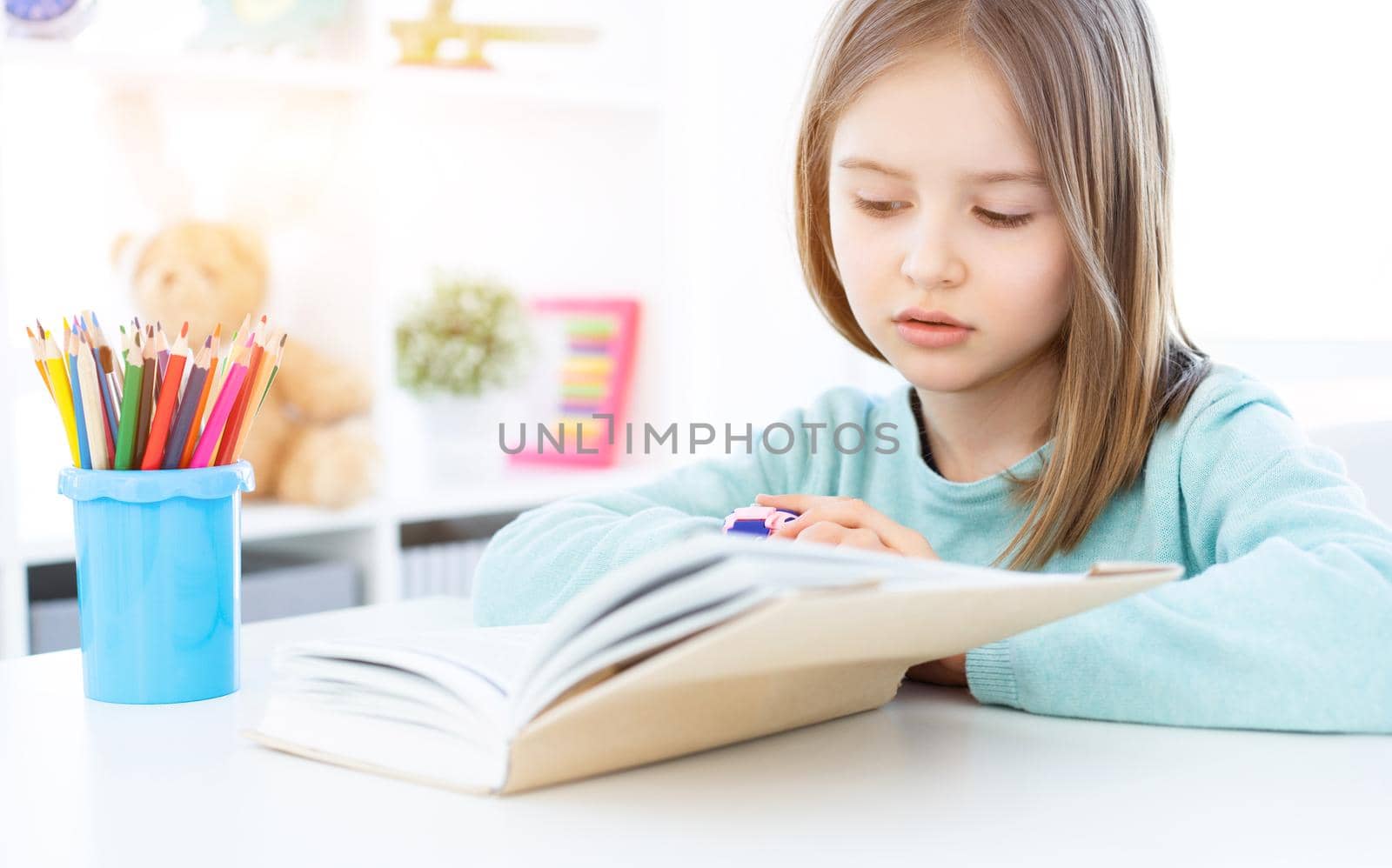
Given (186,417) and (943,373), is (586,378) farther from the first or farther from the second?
(186,417)

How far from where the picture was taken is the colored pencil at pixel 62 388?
2.23 ft

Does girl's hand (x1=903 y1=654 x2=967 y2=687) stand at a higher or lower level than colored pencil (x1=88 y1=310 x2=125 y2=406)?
lower

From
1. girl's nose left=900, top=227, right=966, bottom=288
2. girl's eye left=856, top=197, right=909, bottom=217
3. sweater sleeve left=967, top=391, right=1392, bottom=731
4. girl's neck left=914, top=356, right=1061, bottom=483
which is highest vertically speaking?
girl's eye left=856, top=197, right=909, bottom=217

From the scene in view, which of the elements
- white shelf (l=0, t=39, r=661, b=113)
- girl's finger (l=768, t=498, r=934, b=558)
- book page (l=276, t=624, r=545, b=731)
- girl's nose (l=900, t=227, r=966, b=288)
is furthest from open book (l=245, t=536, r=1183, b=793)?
white shelf (l=0, t=39, r=661, b=113)

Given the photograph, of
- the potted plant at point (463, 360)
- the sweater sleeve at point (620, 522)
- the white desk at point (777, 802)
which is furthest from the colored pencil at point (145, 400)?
the potted plant at point (463, 360)

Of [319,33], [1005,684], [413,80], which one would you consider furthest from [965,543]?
[319,33]

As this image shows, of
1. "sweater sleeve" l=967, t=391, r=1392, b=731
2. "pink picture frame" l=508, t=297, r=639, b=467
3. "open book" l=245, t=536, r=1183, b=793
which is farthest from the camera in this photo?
"pink picture frame" l=508, t=297, r=639, b=467

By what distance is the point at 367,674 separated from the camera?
58 cm

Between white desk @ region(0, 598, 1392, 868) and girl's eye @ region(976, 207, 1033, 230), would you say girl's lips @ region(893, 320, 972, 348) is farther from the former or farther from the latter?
white desk @ region(0, 598, 1392, 868)

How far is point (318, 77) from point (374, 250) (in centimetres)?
24

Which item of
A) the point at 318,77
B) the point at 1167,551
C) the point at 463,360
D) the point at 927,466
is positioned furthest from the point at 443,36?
the point at 1167,551

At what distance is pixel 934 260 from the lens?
82 centimetres

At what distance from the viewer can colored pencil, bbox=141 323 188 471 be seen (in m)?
0.68

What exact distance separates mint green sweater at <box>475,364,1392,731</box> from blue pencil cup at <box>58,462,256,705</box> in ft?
0.65
